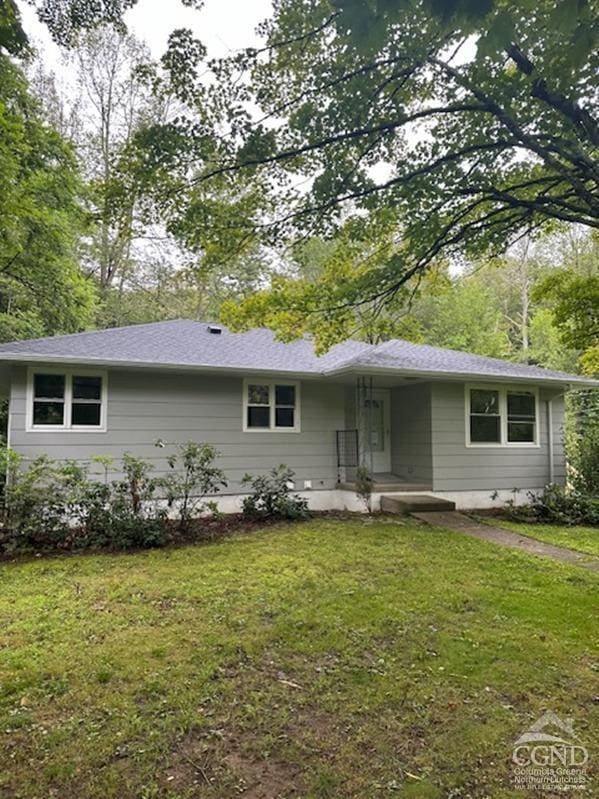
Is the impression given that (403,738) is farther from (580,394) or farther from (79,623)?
(580,394)

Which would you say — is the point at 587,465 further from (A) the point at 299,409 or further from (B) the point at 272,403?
(B) the point at 272,403

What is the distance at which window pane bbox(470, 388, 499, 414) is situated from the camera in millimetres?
10289

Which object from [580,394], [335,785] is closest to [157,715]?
[335,785]

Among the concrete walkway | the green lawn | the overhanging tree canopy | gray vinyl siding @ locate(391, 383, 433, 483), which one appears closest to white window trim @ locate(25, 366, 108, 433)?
the green lawn

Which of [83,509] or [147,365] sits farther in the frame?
[147,365]

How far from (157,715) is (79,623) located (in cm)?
166

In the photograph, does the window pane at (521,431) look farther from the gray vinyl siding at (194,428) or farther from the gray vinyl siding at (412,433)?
the gray vinyl siding at (194,428)

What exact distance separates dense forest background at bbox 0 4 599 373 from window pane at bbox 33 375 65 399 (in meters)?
2.43

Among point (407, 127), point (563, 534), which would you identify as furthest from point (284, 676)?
point (563, 534)

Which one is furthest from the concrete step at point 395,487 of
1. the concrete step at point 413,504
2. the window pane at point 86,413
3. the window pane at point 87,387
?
the window pane at point 87,387

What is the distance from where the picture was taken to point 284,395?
32.3 feet

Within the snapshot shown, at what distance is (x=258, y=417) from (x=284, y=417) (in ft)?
1.78

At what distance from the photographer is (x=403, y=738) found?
2467 mm

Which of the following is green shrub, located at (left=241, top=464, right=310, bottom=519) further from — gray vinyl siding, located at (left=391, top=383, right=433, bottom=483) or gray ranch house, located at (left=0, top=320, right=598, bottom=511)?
gray vinyl siding, located at (left=391, top=383, right=433, bottom=483)
